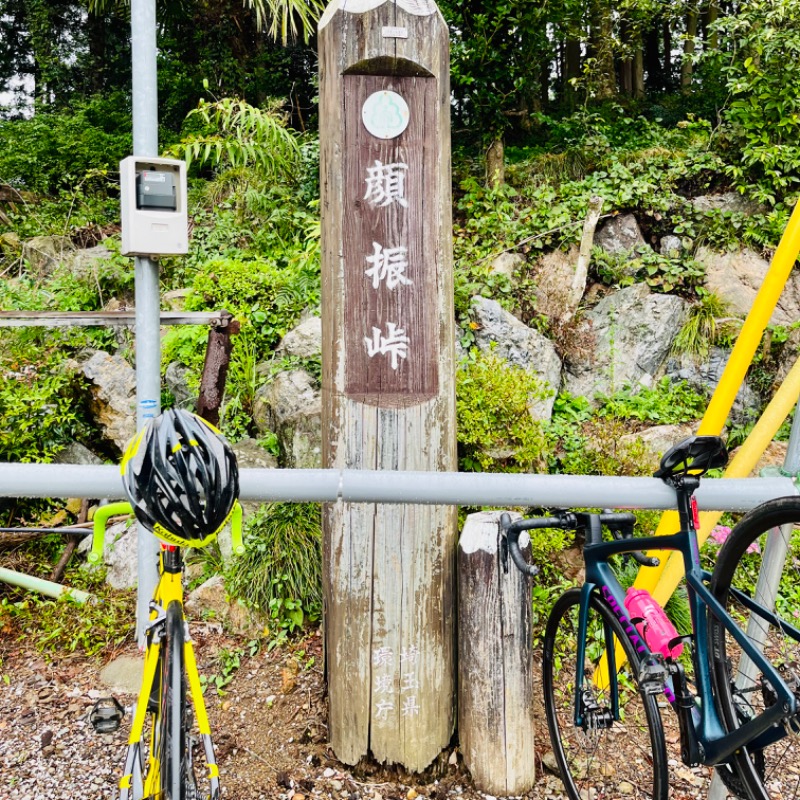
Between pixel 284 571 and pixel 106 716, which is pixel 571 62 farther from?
pixel 106 716

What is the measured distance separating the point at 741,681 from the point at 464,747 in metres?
1.08

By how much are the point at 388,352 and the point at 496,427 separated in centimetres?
159

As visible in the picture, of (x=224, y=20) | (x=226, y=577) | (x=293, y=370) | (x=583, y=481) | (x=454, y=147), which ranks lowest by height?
(x=226, y=577)

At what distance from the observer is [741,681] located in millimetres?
1800

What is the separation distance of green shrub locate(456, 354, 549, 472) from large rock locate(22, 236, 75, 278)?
5.04 meters

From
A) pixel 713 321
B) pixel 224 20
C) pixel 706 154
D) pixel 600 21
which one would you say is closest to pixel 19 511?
pixel 713 321

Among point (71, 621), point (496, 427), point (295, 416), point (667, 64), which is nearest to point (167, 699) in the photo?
point (71, 621)

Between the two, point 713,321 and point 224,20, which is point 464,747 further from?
point 224,20

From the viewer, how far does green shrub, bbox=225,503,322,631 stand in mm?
3361

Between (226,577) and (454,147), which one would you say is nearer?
(226,577)

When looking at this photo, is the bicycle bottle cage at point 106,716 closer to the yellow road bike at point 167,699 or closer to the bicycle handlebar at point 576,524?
the yellow road bike at point 167,699

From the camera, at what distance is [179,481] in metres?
1.41

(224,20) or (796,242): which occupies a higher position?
(224,20)

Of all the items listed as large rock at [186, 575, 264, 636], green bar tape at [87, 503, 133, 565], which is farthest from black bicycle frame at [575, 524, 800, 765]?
large rock at [186, 575, 264, 636]
